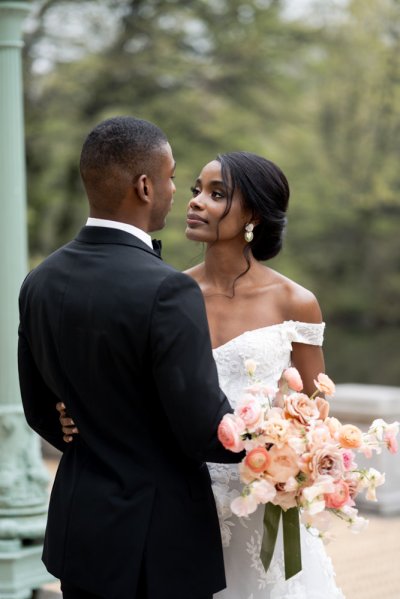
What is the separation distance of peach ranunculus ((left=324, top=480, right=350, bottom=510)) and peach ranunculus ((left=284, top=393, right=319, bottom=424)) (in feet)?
0.60

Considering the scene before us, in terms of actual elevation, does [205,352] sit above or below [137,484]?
above

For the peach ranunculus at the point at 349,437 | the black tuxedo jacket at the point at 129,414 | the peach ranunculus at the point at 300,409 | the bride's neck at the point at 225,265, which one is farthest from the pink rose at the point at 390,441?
the bride's neck at the point at 225,265

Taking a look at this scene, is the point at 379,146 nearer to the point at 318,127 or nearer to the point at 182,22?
the point at 318,127

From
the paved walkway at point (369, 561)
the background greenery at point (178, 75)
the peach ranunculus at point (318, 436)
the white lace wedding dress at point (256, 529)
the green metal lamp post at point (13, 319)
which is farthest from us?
the background greenery at point (178, 75)

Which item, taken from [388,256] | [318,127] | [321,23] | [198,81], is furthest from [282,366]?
[388,256]

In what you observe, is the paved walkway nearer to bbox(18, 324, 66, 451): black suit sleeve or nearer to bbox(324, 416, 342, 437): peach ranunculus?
bbox(18, 324, 66, 451): black suit sleeve

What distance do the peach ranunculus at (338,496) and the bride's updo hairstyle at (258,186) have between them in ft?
3.26

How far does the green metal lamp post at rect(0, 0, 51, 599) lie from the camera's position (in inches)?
205

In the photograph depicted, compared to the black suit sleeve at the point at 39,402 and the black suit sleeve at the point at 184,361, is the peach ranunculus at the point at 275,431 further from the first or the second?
the black suit sleeve at the point at 39,402

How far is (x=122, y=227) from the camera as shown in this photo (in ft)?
8.71

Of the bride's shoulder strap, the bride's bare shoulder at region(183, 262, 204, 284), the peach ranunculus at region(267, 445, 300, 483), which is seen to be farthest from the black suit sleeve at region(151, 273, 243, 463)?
the bride's bare shoulder at region(183, 262, 204, 284)

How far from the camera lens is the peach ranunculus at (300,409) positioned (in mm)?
2762

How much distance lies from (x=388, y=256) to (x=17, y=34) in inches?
1011

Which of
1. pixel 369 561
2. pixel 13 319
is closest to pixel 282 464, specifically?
pixel 13 319
